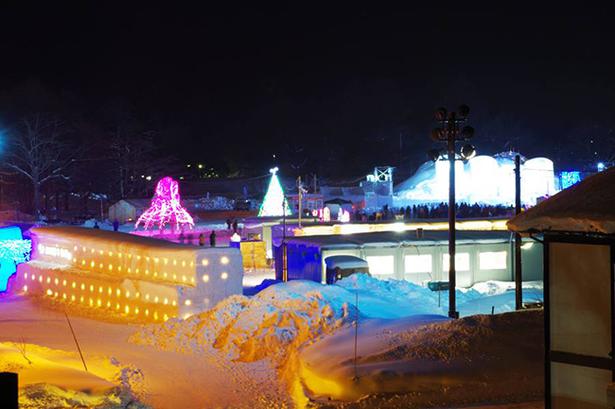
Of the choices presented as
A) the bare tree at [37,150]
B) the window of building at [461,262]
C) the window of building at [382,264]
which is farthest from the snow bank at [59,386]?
the bare tree at [37,150]

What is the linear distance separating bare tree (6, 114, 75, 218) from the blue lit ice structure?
24.4 m

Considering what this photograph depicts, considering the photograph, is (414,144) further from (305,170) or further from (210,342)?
(210,342)

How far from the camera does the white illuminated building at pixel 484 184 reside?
161 ft

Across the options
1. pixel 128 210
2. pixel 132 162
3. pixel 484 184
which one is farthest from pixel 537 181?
pixel 132 162

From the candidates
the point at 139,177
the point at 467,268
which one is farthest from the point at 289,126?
the point at 467,268

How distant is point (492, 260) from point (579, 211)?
723 inches

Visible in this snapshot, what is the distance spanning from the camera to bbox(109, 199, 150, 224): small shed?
153 ft

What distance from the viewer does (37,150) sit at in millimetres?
49562

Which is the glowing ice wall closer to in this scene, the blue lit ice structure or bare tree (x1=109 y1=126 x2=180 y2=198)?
bare tree (x1=109 y1=126 x2=180 y2=198)

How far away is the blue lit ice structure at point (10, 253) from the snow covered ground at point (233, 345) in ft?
22.1

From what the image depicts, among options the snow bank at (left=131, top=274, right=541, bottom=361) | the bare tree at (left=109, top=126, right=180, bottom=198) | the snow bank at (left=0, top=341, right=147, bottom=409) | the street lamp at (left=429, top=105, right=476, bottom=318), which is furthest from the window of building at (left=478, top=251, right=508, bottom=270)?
the bare tree at (left=109, top=126, right=180, bottom=198)

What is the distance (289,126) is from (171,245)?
282ft

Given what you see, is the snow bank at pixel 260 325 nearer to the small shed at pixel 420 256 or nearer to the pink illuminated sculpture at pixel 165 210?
the small shed at pixel 420 256

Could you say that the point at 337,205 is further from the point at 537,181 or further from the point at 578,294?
the point at 578,294
